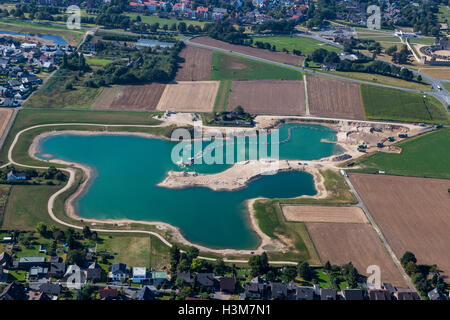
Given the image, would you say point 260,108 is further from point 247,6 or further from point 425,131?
point 247,6

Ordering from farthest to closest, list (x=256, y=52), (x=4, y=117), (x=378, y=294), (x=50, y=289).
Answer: (x=256, y=52) → (x=4, y=117) → (x=378, y=294) → (x=50, y=289)

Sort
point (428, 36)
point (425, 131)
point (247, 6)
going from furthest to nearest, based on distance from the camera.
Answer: point (247, 6) → point (428, 36) → point (425, 131)

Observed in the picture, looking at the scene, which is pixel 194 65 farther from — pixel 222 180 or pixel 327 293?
pixel 327 293

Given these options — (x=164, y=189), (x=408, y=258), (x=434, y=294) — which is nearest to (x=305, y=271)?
(x=408, y=258)

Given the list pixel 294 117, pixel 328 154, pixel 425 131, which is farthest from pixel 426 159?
pixel 294 117

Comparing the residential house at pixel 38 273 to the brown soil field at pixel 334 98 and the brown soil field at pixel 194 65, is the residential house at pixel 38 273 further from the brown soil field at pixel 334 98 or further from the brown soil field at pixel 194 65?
the brown soil field at pixel 194 65
